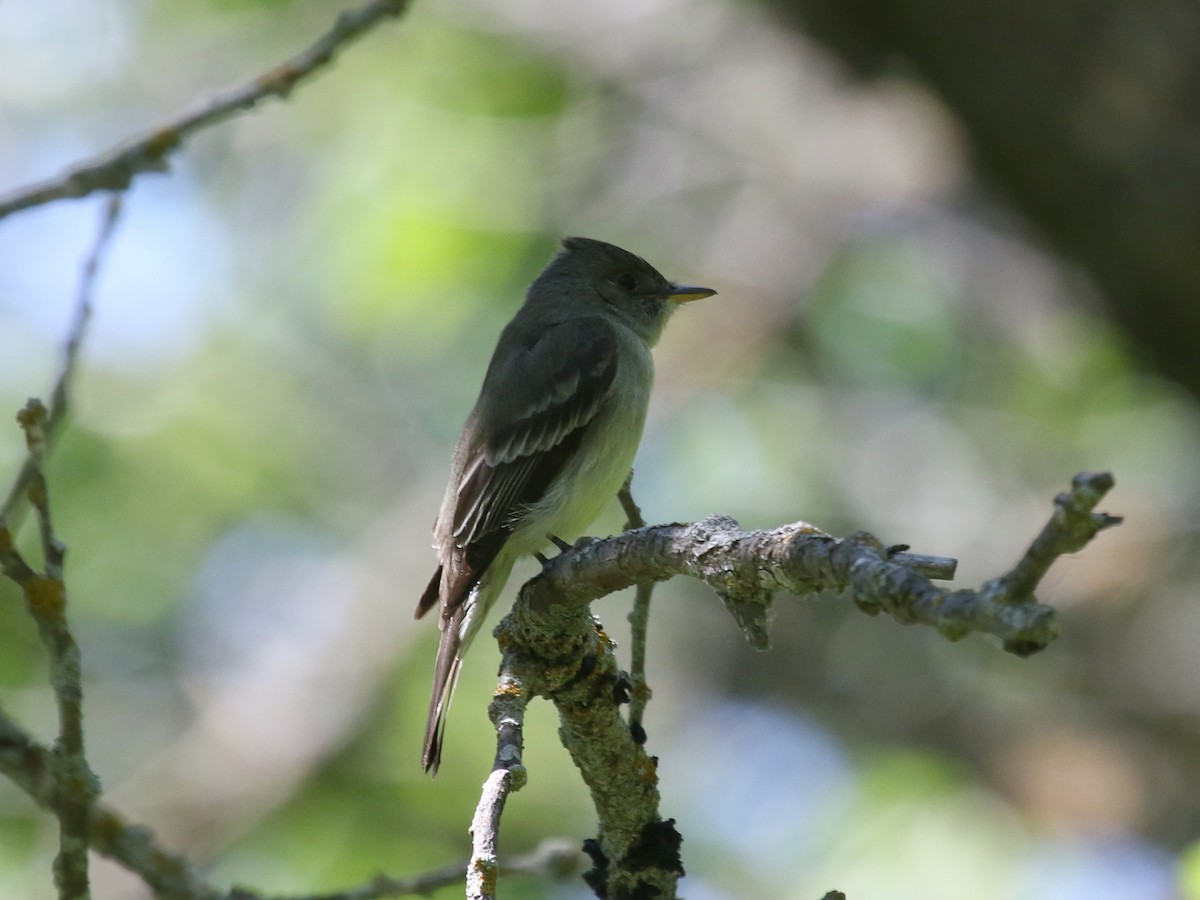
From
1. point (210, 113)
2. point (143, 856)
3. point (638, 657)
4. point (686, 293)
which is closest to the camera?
point (143, 856)

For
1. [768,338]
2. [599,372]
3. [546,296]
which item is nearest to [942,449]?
[768,338]

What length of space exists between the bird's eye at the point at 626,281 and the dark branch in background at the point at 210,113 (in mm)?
3231

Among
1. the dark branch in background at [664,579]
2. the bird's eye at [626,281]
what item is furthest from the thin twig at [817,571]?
the bird's eye at [626,281]

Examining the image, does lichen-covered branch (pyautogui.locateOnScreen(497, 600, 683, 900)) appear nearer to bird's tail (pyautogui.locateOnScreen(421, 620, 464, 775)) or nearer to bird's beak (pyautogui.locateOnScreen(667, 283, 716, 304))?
Result: bird's tail (pyautogui.locateOnScreen(421, 620, 464, 775))

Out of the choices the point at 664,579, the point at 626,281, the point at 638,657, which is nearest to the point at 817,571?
the point at 664,579

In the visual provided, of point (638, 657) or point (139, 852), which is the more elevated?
point (638, 657)

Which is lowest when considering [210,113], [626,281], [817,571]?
[817,571]

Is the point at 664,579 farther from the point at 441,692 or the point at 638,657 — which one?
the point at 441,692

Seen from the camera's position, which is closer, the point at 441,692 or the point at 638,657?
the point at 638,657

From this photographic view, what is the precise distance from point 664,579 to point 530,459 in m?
2.27

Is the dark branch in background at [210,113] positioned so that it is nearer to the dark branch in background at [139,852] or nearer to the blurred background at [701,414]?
the dark branch in background at [139,852]

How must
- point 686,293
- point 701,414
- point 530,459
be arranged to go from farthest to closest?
point 701,414 → point 686,293 → point 530,459

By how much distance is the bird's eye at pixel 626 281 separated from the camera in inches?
262

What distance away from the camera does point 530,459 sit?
17.5 feet
